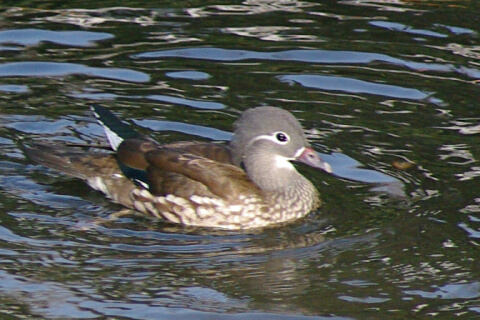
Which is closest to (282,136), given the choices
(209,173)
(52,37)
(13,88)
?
(209,173)

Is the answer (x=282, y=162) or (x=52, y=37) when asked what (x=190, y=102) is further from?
(x=52, y=37)

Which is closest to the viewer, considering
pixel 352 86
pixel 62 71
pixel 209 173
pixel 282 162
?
pixel 209 173

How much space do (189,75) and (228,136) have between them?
1673 millimetres

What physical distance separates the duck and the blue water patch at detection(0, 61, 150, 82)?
2.48m

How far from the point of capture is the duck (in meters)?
8.77

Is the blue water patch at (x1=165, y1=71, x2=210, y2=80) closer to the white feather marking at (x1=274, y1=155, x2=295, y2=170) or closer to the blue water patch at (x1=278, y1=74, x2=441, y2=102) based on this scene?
the blue water patch at (x1=278, y1=74, x2=441, y2=102)

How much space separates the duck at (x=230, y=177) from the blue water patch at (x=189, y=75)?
98.7 inches

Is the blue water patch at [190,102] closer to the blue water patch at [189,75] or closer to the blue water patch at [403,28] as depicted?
the blue water patch at [189,75]

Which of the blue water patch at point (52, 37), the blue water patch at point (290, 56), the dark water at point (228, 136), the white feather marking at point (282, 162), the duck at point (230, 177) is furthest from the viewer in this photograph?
the blue water patch at point (52, 37)

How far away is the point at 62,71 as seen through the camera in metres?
11.7

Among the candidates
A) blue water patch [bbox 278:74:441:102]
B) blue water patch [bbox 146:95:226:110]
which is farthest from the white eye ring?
blue water patch [bbox 278:74:441:102]

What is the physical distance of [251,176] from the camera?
895 centimetres

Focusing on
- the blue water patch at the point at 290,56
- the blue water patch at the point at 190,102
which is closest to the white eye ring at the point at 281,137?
the blue water patch at the point at 190,102

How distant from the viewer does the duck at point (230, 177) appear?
877 cm
